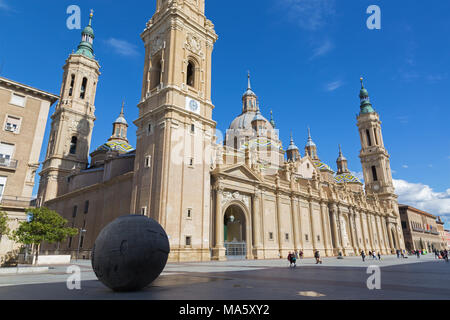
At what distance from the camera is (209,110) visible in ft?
114

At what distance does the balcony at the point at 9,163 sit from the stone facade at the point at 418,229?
95409mm

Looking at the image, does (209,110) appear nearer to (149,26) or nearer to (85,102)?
(149,26)

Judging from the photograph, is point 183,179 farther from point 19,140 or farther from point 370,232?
point 370,232

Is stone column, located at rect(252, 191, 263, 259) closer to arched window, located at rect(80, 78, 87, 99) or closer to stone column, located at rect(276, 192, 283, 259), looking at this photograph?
stone column, located at rect(276, 192, 283, 259)

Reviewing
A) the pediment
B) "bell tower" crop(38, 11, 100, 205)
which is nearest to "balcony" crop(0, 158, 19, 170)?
the pediment

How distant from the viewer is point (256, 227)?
36062 millimetres

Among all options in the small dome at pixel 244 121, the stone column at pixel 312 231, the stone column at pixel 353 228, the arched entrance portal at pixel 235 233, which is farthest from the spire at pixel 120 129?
the stone column at pixel 353 228

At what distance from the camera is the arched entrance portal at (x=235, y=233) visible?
34.1 metres

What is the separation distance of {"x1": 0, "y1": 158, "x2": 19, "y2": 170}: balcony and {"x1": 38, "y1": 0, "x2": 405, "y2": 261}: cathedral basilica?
10710mm

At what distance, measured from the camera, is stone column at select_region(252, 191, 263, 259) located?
35.1 meters

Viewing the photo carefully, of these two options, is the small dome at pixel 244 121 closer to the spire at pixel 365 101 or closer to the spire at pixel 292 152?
the spire at pixel 292 152

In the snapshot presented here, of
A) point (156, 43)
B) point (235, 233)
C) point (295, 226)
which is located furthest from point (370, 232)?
point (156, 43)

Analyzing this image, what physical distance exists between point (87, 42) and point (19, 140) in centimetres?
4580
